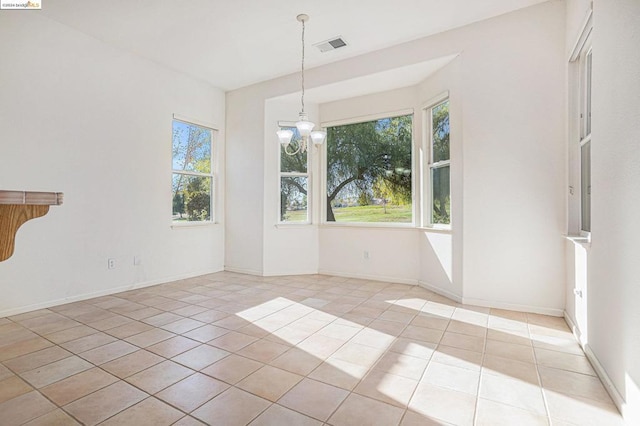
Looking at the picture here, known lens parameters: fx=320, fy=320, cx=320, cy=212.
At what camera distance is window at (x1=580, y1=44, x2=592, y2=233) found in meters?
2.77

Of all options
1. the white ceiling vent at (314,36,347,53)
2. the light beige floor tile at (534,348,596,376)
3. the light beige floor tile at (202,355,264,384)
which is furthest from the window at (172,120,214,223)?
the light beige floor tile at (534,348,596,376)

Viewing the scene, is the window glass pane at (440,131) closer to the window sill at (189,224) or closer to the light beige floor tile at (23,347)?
the window sill at (189,224)

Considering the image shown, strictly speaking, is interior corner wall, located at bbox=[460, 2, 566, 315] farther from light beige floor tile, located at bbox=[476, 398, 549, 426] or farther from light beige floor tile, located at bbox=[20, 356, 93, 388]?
light beige floor tile, located at bbox=[20, 356, 93, 388]

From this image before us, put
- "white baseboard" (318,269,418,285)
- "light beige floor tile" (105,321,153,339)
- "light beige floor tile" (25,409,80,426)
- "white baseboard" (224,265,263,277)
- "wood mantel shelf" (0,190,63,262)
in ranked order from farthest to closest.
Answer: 1. "white baseboard" (224,265,263,277)
2. "white baseboard" (318,269,418,285)
3. "light beige floor tile" (105,321,153,339)
4. "light beige floor tile" (25,409,80,426)
5. "wood mantel shelf" (0,190,63,262)

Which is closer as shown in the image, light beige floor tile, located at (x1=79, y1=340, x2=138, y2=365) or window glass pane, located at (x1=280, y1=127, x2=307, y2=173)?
light beige floor tile, located at (x1=79, y1=340, x2=138, y2=365)

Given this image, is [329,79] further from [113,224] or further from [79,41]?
[113,224]

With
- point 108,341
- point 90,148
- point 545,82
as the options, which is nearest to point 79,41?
point 90,148

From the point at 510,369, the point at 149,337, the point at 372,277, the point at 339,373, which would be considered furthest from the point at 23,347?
the point at 372,277

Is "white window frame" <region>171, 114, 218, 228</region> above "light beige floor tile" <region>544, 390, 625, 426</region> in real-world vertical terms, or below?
above

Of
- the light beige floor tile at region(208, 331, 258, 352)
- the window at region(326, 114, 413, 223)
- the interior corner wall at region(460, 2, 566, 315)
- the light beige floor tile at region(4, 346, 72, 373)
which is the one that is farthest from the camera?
the window at region(326, 114, 413, 223)

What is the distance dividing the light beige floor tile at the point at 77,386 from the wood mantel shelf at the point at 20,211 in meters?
0.91

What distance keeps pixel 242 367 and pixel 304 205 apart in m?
3.32

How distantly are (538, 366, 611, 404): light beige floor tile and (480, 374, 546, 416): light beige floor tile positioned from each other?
13cm

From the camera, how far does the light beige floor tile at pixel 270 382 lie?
1.83 m
